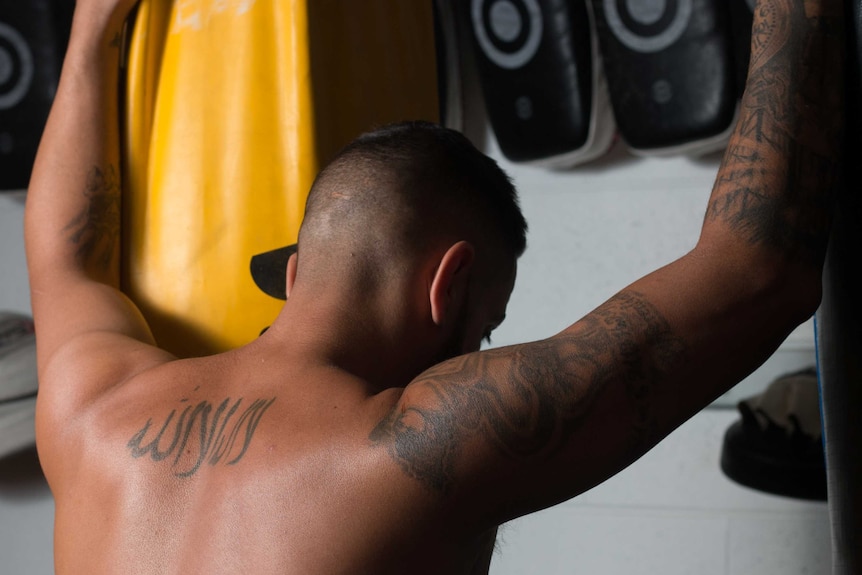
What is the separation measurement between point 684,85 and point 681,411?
84 centimetres

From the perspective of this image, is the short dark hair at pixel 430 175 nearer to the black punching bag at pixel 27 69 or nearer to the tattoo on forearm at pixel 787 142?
the tattoo on forearm at pixel 787 142

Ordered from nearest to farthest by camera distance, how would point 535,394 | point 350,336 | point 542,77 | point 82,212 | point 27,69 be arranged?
point 535,394 < point 350,336 < point 82,212 < point 542,77 < point 27,69

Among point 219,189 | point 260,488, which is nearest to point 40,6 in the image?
point 219,189

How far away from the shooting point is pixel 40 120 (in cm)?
185

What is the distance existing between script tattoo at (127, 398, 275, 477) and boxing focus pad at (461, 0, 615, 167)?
956 millimetres

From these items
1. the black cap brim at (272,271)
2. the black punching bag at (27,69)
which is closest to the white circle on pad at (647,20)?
the black cap brim at (272,271)

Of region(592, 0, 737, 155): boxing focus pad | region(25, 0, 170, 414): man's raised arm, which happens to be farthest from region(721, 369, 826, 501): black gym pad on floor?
region(25, 0, 170, 414): man's raised arm

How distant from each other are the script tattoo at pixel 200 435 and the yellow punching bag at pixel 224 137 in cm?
33

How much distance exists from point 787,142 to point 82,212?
0.82m

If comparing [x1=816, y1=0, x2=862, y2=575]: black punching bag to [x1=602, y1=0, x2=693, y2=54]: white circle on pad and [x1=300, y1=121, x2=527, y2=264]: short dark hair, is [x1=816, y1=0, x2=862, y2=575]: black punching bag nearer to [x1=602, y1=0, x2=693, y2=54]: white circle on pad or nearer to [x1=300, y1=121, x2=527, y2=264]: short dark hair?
[x1=300, y1=121, x2=527, y2=264]: short dark hair

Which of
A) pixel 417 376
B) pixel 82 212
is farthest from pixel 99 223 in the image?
pixel 417 376

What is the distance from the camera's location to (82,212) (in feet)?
3.68

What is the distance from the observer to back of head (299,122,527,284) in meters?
0.88

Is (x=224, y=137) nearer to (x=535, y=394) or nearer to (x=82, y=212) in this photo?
(x=82, y=212)
